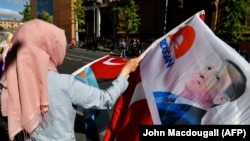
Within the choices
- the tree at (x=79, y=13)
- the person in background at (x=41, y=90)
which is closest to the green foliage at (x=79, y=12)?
the tree at (x=79, y=13)

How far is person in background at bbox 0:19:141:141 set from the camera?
200 centimetres

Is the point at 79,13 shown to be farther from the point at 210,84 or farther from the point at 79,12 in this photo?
the point at 210,84

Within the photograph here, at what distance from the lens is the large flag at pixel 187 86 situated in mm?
2055

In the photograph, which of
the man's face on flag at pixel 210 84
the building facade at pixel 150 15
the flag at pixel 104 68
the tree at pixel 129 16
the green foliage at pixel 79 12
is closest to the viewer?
the man's face on flag at pixel 210 84

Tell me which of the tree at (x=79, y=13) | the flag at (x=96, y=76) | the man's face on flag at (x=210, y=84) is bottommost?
the tree at (x=79, y=13)

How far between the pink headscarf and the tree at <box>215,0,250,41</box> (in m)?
20.0

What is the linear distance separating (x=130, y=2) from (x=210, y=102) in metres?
33.3

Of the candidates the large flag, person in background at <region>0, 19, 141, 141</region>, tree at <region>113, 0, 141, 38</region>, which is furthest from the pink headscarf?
tree at <region>113, 0, 141, 38</region>

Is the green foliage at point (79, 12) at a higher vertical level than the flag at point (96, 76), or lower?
lower

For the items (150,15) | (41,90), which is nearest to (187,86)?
(41,90)

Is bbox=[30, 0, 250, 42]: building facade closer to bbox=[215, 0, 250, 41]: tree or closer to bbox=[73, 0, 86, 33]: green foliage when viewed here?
bbox=[73, 0, 86, 33]: green foliage

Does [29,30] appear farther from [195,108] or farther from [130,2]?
[130,2]

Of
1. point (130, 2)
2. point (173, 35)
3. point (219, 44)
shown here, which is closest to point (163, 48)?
point (173, 35)

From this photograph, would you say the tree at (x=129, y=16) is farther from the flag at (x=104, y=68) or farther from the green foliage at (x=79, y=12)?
the flag at (x=104, y=68)
